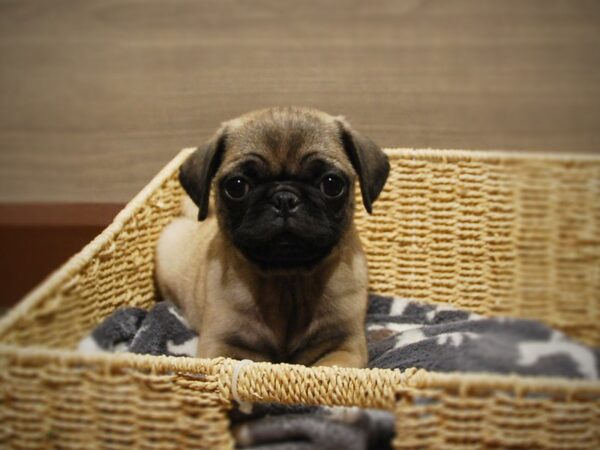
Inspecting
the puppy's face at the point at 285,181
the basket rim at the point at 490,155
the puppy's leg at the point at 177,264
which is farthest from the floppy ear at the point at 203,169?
the basket rim at the point at 490,155

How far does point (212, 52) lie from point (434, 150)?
0.83 meters

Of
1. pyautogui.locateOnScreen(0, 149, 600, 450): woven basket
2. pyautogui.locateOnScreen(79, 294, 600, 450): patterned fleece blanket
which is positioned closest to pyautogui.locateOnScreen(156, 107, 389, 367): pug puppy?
pyautogui.locateOnScreen(79, 294, 600, 450): patterned fleece blanket

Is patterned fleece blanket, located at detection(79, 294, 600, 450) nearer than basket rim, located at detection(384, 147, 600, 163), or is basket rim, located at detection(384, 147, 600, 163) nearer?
patterned fleece blanket, located at detection(79, 294, 600, 450)

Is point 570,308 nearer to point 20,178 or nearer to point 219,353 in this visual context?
point 219,353

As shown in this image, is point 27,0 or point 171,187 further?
point 171,187

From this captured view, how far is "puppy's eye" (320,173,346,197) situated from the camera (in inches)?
62.0

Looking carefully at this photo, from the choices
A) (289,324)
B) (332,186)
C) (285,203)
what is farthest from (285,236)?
(289,324)

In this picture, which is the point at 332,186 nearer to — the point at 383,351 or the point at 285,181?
the point at 285,181

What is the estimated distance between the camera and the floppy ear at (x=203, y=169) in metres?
1.69

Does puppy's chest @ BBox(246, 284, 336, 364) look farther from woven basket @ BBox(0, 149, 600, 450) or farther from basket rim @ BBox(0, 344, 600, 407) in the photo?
basket rim @ BBox(0, 344, 600, 407)

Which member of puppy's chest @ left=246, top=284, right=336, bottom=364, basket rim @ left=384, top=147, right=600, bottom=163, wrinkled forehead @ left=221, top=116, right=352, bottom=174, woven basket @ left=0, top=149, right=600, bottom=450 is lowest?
puppy's chest @ left=246, top=284, right=336, bottom=364

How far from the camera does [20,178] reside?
4.58 ft

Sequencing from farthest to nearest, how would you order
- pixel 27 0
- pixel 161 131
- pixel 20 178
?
pixel 161 131 → pixel 20 178 → pixel 27 0

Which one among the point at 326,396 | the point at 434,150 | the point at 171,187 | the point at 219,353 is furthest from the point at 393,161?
the point at 326,396
